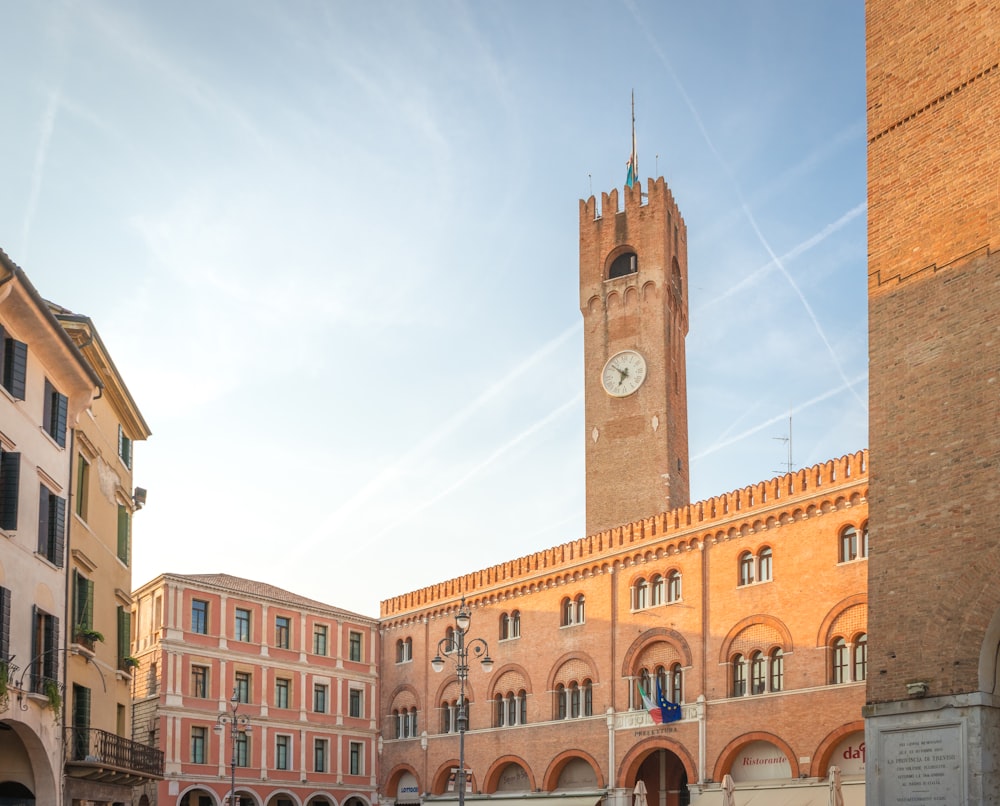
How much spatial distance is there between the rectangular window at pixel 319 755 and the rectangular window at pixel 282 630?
3690 mm

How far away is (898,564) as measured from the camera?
13586 mm

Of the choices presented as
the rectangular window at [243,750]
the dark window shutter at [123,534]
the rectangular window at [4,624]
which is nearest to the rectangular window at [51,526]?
the rectangular window at [4,624]

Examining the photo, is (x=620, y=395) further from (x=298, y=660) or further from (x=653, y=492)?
(x=298, y=660)

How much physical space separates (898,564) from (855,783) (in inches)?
655

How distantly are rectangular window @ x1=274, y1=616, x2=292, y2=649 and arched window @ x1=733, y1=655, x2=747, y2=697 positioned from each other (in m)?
17.7

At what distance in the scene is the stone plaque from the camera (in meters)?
12.6

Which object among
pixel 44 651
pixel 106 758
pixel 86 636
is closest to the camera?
pixel 44 651

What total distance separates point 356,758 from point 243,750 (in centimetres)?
569

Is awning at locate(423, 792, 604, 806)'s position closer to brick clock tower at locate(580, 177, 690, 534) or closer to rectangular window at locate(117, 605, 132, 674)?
brick clock tower at locate(580, 177, 690, 534)

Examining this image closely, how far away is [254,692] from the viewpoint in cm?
4175

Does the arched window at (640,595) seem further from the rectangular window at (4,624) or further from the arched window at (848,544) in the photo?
the rectangular window at (4,624)

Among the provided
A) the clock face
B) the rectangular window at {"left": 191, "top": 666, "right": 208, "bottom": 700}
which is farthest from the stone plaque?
the clock face

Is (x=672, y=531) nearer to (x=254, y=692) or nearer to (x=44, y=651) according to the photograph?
(x=254, y=692)

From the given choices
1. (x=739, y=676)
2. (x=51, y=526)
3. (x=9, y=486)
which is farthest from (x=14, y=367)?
(x=739, y=676)
